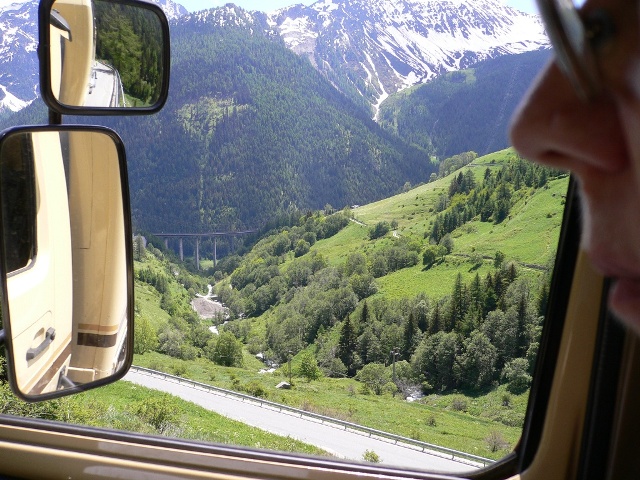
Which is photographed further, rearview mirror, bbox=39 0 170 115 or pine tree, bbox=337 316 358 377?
pine tree, bbox=337 316 358 377

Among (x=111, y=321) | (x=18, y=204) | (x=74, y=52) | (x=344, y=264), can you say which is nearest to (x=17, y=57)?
(x=74, y=52)

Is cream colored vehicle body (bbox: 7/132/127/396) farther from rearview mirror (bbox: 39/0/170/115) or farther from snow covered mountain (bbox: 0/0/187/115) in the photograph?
snow covered mountain (bbox: 0/0/187/115)

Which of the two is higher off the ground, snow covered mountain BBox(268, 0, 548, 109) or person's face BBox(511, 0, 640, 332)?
snow covered mountain BBox(268, 0, 548, 109)

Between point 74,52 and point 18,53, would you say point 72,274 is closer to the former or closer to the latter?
point 74,52

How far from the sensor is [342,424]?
2377 millimetres

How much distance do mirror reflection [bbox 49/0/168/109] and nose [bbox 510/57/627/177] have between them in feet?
5.35

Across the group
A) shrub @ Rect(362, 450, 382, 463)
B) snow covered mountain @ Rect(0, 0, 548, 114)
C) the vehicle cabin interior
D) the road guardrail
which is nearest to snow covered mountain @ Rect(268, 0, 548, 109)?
snow covered mountain @ Rect(0, 0, 548, 114)

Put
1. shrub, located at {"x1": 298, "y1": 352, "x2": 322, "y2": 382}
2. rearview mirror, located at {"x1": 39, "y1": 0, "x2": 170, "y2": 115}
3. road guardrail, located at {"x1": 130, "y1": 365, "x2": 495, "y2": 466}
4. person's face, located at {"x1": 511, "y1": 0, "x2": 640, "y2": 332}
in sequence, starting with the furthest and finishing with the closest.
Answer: shrub, located at {"x1": 298, "y1": 352, "x2": 322, "y2": 382}
road guardrail, located at {"x1": 130, "y1": 365, "x2": 495, "y2": 466}
rearview mirror, located at {"x1": 39, "y1": 0, "x2": 170, "y2": 115}
person's face, located at {"x1": 511, "y1": 0, "x2": 640, "y2": 332}

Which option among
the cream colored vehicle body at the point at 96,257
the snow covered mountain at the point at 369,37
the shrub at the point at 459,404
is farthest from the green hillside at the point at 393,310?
the snow covered mountain at the point at 369,37

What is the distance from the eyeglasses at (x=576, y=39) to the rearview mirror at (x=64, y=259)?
63.8 inches

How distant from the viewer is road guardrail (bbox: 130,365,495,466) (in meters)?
2.15

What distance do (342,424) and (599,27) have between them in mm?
2048

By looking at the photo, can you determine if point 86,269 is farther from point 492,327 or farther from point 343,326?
point 492,327

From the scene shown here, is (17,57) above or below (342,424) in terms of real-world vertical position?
above
